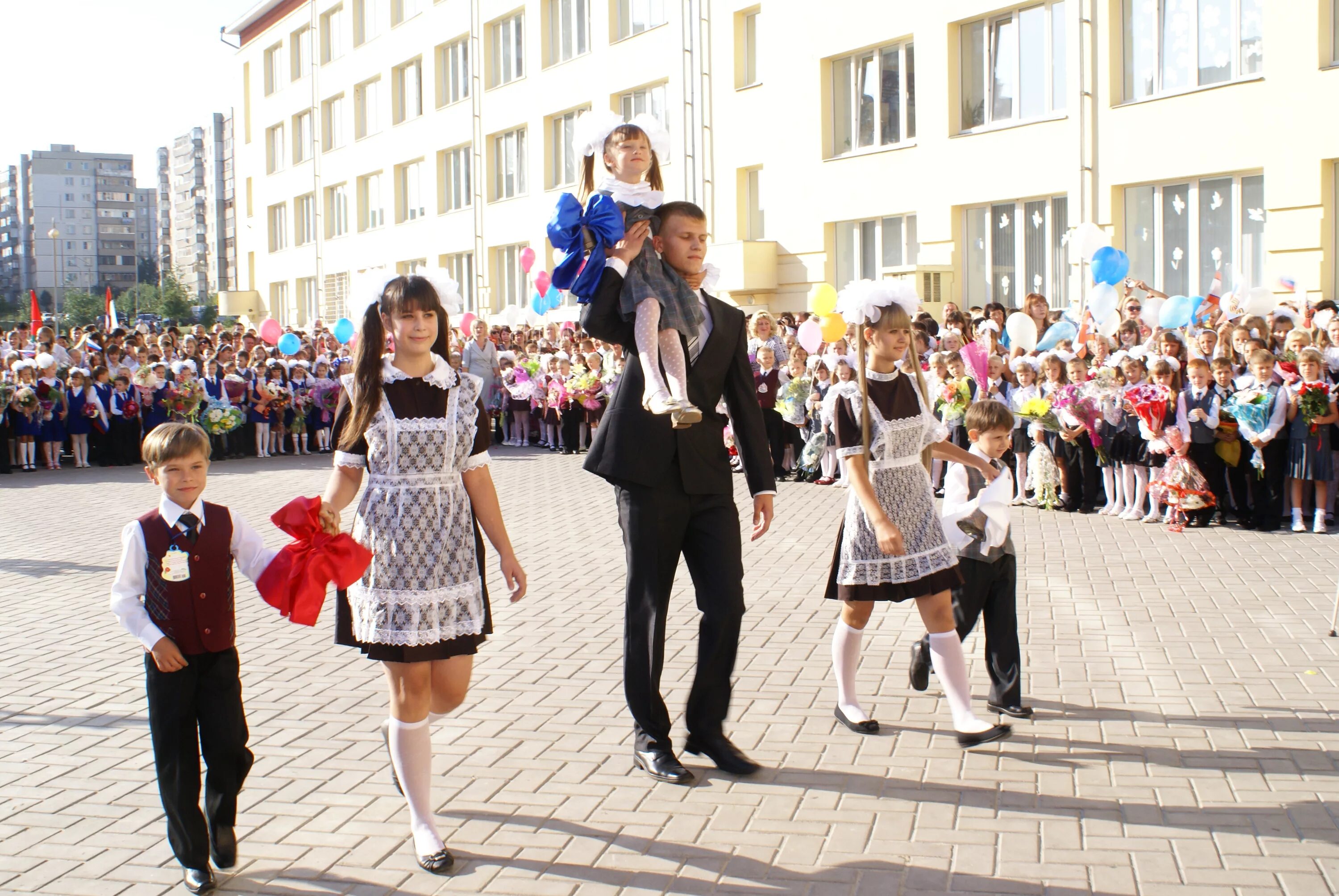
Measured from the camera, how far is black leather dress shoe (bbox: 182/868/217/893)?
385 centimetres

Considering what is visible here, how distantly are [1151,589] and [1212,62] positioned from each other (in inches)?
474

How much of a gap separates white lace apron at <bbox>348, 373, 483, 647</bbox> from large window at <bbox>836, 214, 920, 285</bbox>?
60.6 feet

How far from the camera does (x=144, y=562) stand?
391 centimetres

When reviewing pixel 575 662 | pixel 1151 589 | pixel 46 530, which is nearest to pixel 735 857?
pixel 575 662

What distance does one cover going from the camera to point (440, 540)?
4125 millimetres

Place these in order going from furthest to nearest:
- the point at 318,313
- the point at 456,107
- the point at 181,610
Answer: the point at 318,313 → the point at 456,107 → the point at 181,610

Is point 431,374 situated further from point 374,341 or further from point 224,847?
point 224,847

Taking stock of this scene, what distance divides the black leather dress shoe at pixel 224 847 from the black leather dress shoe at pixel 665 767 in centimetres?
149

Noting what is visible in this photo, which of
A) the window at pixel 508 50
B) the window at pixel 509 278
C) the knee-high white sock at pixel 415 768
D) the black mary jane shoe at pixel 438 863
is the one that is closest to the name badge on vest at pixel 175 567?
the knee-high white sock at pixel 415 768

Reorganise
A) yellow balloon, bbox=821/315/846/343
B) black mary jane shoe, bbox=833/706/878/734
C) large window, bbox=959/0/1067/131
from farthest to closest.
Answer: large window, bbox=959/0/1067/131 → yellow balloon, bbox=821/315/846/343 → black mary jane shoe, bbox=833/706/878/734

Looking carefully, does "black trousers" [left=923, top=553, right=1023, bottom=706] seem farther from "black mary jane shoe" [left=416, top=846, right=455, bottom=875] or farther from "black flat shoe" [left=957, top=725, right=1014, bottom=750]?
"black mary jane shoe" [left=416, top=846, right=455, bottom=875]

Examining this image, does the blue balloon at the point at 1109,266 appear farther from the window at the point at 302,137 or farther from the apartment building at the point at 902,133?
the window at the point at 302,137

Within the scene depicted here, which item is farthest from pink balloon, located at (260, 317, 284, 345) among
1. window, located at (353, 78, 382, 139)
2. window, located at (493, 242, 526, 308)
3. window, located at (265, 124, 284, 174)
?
window, located at (265, 124, 284, 174)

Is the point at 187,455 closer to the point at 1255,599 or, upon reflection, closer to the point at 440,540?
the point at 440,540
